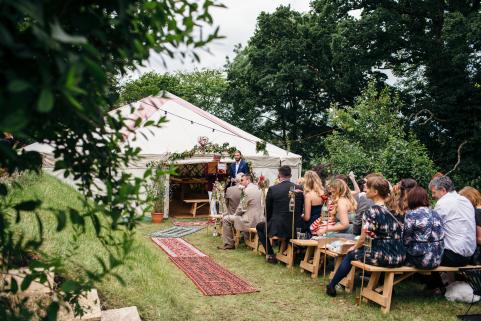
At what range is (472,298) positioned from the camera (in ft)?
16.9

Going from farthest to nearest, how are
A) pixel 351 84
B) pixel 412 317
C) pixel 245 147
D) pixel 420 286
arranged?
pixel 351 84 → pixel 245 147 → pixel 420 286 → pixel 412 317

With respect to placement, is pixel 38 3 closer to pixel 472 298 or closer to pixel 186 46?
pixel 186 46

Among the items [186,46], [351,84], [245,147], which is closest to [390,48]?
[351,84]

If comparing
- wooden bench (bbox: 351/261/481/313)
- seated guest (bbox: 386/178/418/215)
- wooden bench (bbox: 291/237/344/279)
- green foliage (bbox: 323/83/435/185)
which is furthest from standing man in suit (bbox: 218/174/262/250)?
green foliage (bbox: 323/83/435/185)

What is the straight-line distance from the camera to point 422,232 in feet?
16.4

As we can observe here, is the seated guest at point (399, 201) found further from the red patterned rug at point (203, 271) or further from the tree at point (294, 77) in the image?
the tree at point (294, 77)

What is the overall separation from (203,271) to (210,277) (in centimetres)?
37

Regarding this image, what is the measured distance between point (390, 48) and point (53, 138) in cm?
1886

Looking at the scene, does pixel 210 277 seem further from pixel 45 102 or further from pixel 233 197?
pixel 45 102

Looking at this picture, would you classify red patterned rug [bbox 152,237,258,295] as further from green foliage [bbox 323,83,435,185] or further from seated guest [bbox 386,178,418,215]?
green foliage [bbox 323,83,435,185]

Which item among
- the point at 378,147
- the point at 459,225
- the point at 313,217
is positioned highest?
the point at 378,147

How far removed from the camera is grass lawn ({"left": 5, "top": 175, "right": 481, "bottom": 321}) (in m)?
4.12

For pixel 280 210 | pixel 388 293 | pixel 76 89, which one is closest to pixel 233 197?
pixel 280 210

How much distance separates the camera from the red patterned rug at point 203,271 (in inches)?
224
